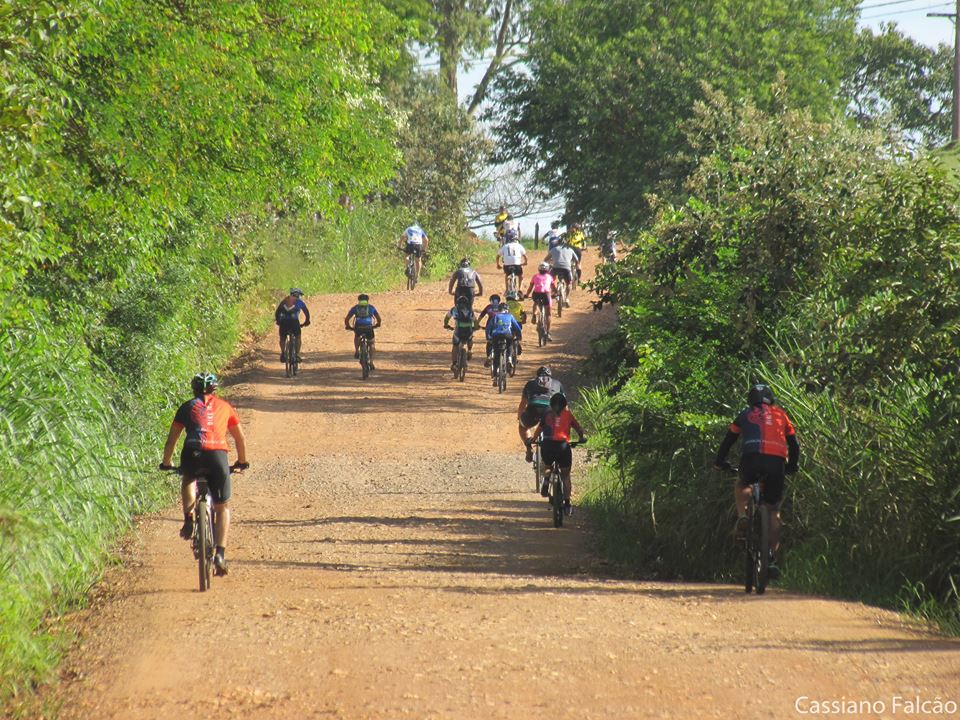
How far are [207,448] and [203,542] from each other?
743 millimetres

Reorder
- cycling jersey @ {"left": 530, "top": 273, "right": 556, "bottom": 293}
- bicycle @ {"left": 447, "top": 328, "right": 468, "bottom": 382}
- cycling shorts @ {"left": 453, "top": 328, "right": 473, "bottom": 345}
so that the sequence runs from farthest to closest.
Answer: cycling jersey @ {"left": 530, "top": 273, "right": 556, "bottom": 293} → bicycle @ {"left": 447, "top": 328, "right": 468, "bottom": 382} → cycling shorts @ {"left": 453, "top": 328, "right": 473, "bottom": 345}

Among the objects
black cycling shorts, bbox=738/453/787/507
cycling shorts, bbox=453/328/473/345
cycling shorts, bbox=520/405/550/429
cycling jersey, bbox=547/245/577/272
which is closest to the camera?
black cycling shorts, bbox=738/453/787/507

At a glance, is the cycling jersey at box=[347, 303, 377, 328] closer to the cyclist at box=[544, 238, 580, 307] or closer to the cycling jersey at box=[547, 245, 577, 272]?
the cyclist at box=[544, 238, 580, 307]

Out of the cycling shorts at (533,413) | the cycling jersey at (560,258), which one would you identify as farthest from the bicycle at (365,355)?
the cycling shorts at (533,413)

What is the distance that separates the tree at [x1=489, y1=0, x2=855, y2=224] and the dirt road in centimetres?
1451

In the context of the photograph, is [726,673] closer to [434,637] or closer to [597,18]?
[434,637]

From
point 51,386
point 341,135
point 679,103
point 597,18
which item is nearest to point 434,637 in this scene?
point 51,386

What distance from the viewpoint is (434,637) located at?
8336mm

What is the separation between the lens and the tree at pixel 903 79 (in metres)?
56.5

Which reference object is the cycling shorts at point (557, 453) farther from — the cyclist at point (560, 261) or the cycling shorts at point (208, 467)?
the cyclist at point (560, 261)

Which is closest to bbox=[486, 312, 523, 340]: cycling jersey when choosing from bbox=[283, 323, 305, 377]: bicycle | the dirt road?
bbox=[283, 323, 305, 377]: bicycle

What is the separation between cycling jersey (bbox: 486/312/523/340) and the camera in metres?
24.4

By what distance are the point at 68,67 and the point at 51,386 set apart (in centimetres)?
458

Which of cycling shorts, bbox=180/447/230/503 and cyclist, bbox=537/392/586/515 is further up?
cycling shorts, bbox=180/447/230/503
